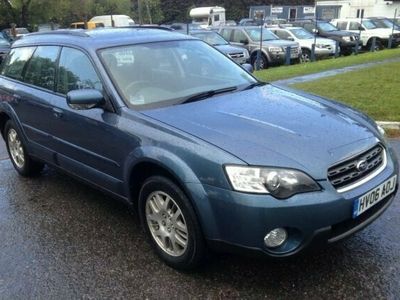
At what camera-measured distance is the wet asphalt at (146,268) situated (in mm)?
3145

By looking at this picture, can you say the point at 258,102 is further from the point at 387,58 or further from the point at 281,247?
the point at 387,58

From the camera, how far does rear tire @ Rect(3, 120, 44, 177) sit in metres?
5.38

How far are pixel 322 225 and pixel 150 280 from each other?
4.14 ft

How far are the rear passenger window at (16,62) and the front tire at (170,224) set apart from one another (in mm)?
2548

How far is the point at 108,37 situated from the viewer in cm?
432

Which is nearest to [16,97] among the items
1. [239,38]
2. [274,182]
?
[274,182]

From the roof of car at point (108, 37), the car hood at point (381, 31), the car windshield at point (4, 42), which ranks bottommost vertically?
the car hood at point (381, 31)

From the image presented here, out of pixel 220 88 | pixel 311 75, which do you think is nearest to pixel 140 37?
pixel 220 88

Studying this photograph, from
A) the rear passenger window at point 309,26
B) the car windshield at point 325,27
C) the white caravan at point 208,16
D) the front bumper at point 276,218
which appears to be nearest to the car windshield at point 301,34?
the car windshield at point 325,27

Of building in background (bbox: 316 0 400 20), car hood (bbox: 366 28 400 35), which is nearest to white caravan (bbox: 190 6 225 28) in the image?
building in background (bbox: 316 0 400 20)

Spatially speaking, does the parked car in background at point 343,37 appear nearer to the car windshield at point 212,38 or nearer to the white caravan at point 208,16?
the car windshield at point 212,38

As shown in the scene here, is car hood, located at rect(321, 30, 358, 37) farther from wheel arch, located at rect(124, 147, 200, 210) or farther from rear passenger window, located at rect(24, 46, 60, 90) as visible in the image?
wheel arch, located at rect(124, 147, 200, 210)

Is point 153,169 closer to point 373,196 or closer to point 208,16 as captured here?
point 373,196

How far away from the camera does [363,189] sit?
301cm
